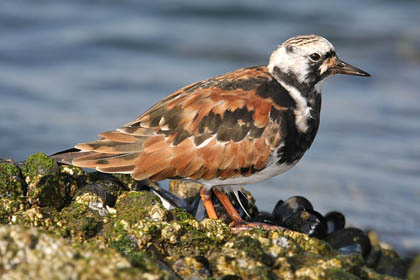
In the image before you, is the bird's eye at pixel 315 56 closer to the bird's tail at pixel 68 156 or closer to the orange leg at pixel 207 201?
the orange leg at pixel 207 201

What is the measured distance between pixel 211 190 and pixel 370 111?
477 cm

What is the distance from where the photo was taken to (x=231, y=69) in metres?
11.2

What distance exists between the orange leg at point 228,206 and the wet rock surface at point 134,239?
0.39 feet

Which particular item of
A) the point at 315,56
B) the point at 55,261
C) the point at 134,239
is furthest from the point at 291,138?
the point at 55,261

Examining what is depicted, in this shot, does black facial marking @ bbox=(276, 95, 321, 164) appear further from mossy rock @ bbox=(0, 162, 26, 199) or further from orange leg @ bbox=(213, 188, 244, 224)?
mossy rock @ bbox=(0, 162, 26, 199)

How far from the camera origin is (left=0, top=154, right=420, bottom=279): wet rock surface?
3.02 metres

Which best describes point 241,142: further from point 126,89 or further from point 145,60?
point 145,60

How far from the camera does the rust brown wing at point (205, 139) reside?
182 inches

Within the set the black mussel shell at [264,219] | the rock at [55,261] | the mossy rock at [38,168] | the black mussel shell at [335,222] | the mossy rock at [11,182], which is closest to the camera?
the rock at [55,261]

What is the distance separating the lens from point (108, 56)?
11.5 meters

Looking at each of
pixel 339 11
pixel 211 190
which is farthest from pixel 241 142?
pixel 339 11

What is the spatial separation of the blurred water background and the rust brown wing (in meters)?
2.32

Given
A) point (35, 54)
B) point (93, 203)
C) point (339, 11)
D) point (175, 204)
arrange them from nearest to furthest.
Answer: point (93, 203)
point (175, 204)
point (35, 54)
point (339, 11)

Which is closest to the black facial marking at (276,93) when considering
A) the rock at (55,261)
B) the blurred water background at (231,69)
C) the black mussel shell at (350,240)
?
the black mussel shell at (350,240)
